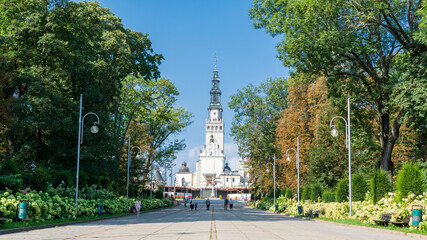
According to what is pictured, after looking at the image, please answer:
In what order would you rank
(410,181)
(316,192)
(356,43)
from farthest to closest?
(316,192)
(356,43)
(410,181)

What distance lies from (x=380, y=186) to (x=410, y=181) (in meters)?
4.44

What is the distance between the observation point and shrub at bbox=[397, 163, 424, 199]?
22.3 m

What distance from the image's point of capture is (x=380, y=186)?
26781 mm

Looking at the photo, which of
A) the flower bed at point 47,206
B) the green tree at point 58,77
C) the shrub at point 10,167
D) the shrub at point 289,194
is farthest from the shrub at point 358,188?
the shrub at point 10,167

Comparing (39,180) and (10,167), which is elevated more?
(10,167)

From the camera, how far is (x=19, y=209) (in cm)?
2036

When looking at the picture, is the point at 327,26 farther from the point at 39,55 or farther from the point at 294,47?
the point at 39,55

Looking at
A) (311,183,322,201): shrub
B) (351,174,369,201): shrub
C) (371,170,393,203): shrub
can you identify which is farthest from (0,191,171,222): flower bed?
(351,174,369,201): shrub

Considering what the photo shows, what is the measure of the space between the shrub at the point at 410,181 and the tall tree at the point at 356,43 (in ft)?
19.9

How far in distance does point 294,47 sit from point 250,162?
33.6 metres

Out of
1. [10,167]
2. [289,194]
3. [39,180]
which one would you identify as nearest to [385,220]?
[10,167]

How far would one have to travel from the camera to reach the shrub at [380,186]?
87.6 ft

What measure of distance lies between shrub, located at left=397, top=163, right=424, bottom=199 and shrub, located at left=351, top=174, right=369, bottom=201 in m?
8.73

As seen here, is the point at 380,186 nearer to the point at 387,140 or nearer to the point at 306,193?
the point at 387,140
